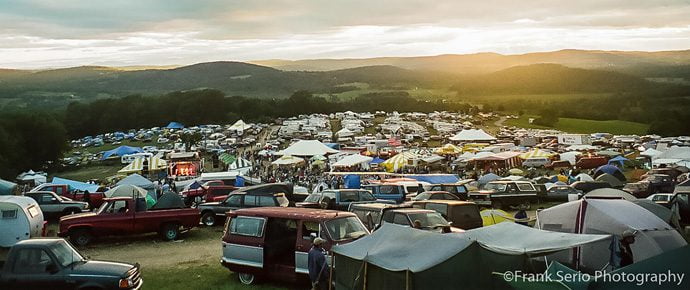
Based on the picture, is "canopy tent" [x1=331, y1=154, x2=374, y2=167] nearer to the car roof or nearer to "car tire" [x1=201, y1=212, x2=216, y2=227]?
"car tire" [x1=201, y1=212, x2=216, y2=227]

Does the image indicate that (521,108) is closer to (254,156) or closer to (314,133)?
(314,133)

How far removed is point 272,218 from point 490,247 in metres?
4.76

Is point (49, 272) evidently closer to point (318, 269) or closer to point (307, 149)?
point (318, 269)

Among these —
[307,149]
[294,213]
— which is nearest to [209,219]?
[294,213]

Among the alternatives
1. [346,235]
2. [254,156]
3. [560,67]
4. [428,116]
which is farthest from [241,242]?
[560,67]

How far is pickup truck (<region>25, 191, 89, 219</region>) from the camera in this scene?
21469mm

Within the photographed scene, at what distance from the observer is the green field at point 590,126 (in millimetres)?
90125

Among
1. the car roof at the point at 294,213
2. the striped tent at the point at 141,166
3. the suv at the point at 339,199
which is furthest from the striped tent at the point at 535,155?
the car roof at the point at 294,213

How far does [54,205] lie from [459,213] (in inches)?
550

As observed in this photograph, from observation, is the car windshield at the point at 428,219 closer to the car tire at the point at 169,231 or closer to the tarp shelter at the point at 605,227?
the tarp shelter at the point at 605,227

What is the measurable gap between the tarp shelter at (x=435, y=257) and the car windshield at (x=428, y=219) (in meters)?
3.63

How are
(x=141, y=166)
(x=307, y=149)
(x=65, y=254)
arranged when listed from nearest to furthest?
(x=65, y=254)
(x=141, y=166)
(x=307, y=149)

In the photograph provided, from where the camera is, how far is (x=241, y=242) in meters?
12.1

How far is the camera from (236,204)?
20.0 metres
